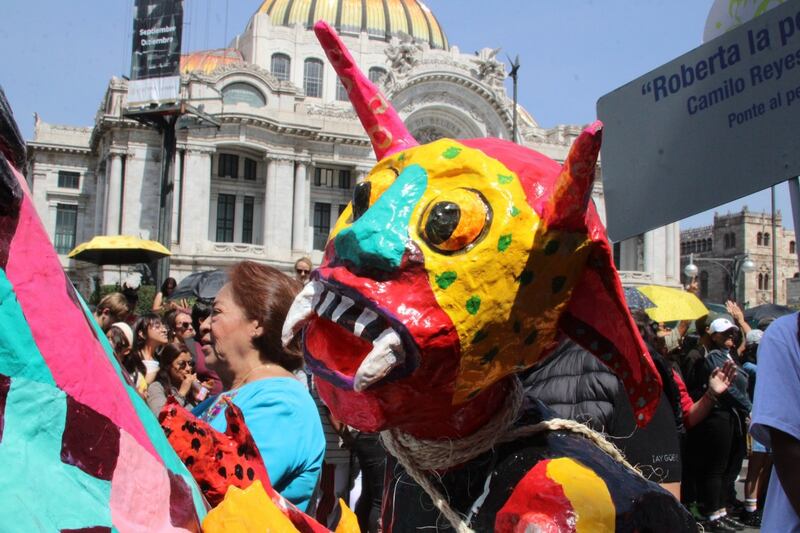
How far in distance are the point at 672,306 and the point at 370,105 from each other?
7107 millimetres

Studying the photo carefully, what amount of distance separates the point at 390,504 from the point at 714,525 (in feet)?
18.4

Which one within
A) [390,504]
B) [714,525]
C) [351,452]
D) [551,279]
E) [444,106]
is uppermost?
[444,106]

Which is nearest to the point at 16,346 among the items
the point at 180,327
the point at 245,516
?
the point at 245,516

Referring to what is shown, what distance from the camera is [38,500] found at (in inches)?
37.4

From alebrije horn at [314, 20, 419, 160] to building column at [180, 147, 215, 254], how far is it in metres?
32.7

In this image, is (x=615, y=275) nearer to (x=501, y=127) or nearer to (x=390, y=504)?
(x=390, y=504)

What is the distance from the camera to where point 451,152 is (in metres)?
1.79

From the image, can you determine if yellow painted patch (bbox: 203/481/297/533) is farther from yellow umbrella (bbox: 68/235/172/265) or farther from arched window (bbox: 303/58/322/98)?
arched window (bbox: 303/58/322/98)

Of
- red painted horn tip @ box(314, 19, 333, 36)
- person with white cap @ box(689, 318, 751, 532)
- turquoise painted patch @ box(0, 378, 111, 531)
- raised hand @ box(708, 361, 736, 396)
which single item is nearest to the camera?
turquoise painted patch @ box(0, 378, 111, 531)

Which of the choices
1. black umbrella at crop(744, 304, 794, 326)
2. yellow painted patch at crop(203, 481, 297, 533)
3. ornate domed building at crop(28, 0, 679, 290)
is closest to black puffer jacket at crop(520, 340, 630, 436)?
yellow painted patch at crop(203, 481, 297, 533)

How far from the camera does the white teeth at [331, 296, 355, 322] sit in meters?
1.65

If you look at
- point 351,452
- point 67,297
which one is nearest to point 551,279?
point 67,297

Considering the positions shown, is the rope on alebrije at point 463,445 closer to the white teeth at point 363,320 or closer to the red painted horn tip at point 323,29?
the white teeth at point 363,320

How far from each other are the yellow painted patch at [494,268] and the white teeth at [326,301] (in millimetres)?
148
